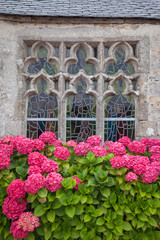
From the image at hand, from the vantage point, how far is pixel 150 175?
171cm

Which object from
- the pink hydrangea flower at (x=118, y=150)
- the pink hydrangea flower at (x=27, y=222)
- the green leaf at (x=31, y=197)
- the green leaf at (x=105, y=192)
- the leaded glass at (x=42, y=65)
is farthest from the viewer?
the leaded glass at (x=42, y=65)

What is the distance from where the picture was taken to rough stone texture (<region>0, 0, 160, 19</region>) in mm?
3375

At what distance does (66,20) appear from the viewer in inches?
136

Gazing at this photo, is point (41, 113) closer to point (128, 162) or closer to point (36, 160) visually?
point (36, 160)

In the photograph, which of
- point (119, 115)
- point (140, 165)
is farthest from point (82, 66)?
point (140, 165)

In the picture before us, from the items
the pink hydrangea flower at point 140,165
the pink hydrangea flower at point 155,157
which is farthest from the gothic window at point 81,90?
the pink hydrangea flower at point 140,165

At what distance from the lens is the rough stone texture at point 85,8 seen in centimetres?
338

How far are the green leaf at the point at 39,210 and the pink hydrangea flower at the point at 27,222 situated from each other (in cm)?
4

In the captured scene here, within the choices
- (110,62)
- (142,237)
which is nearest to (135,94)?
(110,62)

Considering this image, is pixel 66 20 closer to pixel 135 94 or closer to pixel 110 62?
pixel 110 62

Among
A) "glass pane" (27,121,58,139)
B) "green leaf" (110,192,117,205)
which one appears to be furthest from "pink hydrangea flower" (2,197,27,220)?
"glass pane" (27,121,58,139)

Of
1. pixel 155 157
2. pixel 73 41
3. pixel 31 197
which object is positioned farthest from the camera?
pixel 73 41

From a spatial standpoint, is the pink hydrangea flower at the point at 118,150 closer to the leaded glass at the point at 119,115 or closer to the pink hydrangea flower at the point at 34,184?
the pink hydrangea flower at the point at 34,184

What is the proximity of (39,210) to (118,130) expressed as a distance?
2.39 meters
